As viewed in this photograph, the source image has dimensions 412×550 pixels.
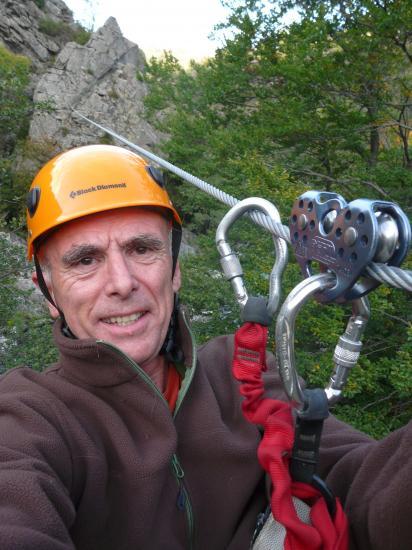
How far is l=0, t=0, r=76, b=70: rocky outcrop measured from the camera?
96.0 ft

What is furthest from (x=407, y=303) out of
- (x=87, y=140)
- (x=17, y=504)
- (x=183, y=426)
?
(x=87, y=140)

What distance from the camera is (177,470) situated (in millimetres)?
1572

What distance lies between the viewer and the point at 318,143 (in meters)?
8.20

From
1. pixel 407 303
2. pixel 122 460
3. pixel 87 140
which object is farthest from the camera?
pixel 87 140

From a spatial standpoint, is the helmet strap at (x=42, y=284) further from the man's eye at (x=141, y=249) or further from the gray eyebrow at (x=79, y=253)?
the man's eye at (x=141, y=249)

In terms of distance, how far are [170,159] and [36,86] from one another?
17.8 m

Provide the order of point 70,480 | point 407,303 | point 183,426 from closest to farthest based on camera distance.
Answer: point 70,480 < point 183,426 < point 407,303

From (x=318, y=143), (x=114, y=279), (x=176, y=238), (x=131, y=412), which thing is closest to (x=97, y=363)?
(x=131, y=412)

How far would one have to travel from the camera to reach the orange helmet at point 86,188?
1743 mm

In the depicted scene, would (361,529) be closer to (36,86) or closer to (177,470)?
(177,470)

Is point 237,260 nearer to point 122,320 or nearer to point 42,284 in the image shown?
point 122,320

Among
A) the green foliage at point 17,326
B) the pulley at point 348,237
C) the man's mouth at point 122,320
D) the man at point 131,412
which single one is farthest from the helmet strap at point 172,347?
the green foliage at point 17,326

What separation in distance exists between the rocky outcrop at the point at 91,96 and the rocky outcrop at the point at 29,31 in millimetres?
2735

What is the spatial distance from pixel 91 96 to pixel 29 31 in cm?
777
